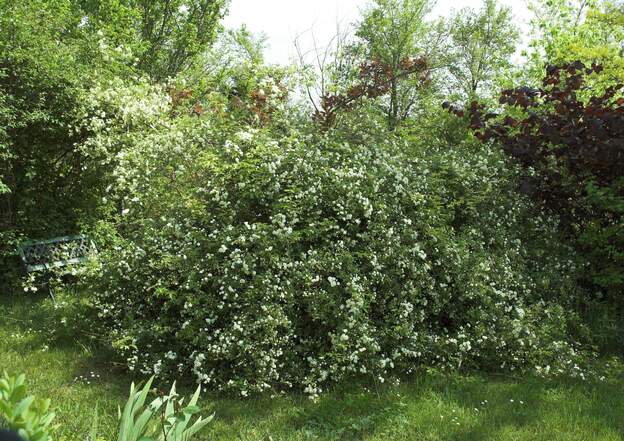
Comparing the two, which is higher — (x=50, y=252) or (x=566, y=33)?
(x=566, y=33)

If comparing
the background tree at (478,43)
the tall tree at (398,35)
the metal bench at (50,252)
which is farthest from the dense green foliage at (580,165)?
the background tree at (478,43)

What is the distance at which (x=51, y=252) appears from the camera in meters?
6.73

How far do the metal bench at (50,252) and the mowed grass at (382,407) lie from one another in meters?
1.84

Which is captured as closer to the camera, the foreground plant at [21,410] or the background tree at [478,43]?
the foreground plant at [21,410]

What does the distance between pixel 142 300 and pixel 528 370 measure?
3.24 metres

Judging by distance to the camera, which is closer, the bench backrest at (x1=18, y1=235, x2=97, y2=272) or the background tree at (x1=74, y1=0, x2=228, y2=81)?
the bench backrest at (x1=18, y1=235, x2=97, y2=272)

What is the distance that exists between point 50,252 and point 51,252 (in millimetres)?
41

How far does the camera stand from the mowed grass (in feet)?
11.6

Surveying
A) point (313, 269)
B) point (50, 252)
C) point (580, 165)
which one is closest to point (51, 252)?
point (50, 252)

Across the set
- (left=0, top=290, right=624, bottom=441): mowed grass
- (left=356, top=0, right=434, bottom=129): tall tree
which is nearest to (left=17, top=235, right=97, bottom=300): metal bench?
(left=0, top=290, right=624, bottom=441): mowed grass

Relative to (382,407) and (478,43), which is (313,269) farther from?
(478,43)

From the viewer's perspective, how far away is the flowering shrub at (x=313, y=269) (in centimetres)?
426

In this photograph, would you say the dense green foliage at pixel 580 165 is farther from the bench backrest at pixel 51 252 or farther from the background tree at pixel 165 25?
the background tree at pixel 165 25

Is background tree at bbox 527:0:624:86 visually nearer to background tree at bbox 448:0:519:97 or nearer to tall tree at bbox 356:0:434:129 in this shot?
tall tree at bbox 356:0:434:129
